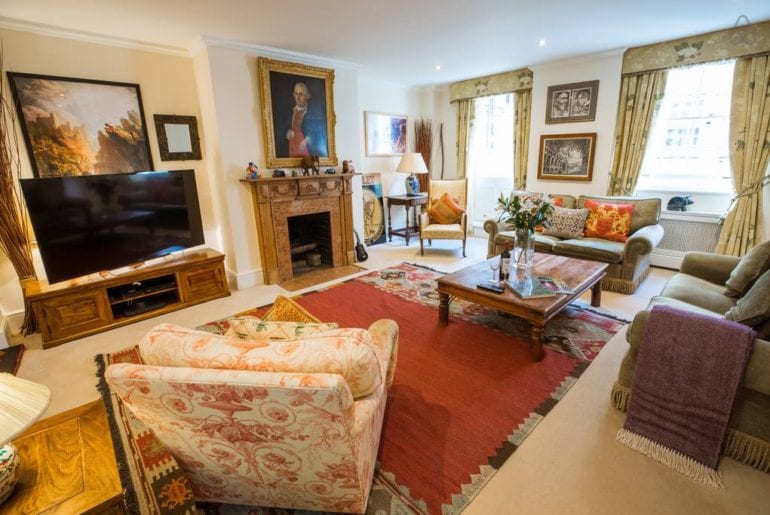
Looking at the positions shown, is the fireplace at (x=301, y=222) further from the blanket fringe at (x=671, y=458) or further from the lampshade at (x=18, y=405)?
the blanket fringe at (x=671, y=458)

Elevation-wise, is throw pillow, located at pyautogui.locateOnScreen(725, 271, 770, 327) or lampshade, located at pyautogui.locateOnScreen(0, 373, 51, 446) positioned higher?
lampshade, located at pyautogui.locateOnScreen(0, 373, 51, 446)

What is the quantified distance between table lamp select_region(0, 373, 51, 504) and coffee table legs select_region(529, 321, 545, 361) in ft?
7.84

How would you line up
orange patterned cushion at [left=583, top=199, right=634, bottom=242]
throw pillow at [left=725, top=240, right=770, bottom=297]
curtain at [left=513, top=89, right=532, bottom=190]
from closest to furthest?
1. throw pillow at [left=725, top=240, right=770, bottom=297]
2. orange patterned cushion at [left=583, top=199, right=634, bottom=242]
3. curtain at [left=513, top=89, right=532, bottom=190]

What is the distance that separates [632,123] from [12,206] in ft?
20.6

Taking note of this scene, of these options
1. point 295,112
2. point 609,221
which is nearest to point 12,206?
point 295,112

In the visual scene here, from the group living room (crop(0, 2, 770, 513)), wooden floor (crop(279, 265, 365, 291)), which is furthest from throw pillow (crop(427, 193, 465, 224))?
wooden floor (crop(279, 265, 365, 291))

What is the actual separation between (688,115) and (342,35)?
12.9 ft

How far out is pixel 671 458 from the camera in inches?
66.3

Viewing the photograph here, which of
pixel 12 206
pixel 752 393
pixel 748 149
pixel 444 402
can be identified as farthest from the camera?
pixel 748 149

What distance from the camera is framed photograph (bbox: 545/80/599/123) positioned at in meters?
4.50

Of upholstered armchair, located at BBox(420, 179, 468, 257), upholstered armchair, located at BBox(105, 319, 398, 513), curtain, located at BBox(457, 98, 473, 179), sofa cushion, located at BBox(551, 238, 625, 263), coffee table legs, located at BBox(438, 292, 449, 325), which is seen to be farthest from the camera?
curtain, located at BBox(457, 98, 473, 179)

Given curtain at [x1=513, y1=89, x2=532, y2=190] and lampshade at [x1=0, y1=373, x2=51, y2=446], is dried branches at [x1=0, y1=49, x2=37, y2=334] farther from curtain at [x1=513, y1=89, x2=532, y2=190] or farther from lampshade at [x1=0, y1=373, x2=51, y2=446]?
curtain at [x1=513, y1=89, x2=532, y2=190]

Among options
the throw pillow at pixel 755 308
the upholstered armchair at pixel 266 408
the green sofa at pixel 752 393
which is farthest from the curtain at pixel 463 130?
the upholstered armchair at pixel 266 408

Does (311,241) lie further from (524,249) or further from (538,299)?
(538,299)
